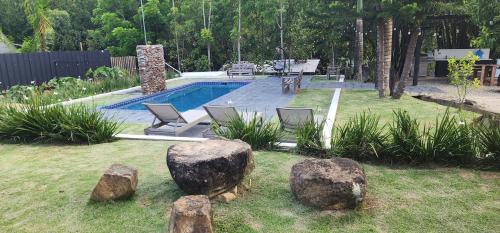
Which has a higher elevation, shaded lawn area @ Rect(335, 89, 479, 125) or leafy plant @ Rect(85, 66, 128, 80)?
leafy plant @ Rect(85, 66, 128, 80)

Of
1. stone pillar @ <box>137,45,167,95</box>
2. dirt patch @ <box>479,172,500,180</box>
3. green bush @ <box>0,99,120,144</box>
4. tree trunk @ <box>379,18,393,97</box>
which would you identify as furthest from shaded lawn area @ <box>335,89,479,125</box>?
stone pillar @ <box>137,45,167,95</box>

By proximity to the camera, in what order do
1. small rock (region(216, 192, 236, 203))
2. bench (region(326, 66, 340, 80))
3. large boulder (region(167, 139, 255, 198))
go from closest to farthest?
large boulder (region(167, 139, 255, 198)) < small rock (region(216, 192, 236, 203)) < bench (region(326, 66, 340, 80))

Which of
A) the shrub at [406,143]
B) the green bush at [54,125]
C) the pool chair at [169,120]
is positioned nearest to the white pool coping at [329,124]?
the shrub at [406,143]

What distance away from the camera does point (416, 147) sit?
4699 millimetres

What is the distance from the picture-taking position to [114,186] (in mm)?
3756

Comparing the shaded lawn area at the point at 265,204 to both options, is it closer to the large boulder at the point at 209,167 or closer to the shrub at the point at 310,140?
the large boulder at the point at 209,167

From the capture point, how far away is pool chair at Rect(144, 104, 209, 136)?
712 cm

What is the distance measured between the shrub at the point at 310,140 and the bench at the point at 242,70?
14.2 meters

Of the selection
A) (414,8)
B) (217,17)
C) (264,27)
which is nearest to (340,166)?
(414,8)

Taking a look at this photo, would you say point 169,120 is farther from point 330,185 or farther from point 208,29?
point 208,29

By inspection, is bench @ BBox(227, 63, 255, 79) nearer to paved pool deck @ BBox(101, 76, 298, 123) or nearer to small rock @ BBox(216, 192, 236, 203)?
paved pool deck @ BBox(101, 76, 298, 123)

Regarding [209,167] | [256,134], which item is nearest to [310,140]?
[256,134]

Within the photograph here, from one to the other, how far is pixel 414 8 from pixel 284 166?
5963mm

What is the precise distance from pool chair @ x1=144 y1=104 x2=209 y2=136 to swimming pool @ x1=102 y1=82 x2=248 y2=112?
399cm
